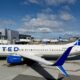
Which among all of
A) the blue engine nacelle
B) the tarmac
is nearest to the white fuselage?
the blue engine nacelle

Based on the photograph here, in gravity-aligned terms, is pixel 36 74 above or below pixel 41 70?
below

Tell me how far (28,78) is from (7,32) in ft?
283

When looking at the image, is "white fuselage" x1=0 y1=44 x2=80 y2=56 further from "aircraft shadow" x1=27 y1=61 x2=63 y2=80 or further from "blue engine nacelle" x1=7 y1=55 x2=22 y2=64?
"blue engine nacelle" x1=7 y1=55 x2=22 y2=64

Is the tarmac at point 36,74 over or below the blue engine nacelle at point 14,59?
below

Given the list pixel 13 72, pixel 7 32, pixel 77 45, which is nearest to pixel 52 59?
pixel 77 45

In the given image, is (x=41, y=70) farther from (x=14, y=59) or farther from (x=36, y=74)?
(x=14, y=59)

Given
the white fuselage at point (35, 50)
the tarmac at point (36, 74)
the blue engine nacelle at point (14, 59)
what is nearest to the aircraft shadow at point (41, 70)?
the tarmac at point (36, 74)

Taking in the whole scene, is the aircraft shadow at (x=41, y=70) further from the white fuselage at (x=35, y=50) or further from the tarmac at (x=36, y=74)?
the white fuselage at (x=35, y=50)

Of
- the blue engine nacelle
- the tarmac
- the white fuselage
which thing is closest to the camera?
the tarmac

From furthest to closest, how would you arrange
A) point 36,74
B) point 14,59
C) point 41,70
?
point 14,59 < point 41,70 < point 36,74

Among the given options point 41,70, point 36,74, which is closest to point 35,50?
point 41,70

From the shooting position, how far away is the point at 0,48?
3534cm

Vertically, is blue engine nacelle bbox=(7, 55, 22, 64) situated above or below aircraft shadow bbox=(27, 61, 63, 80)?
above

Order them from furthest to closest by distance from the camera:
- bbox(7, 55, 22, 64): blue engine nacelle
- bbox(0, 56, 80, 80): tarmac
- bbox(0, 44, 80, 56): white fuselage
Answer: bbox(0, 44, 80, 56): white fuselage → bbox(7, 55, 22, 64): blue engine nacelle → bbox(0, 56, 80, 80): tarmac
